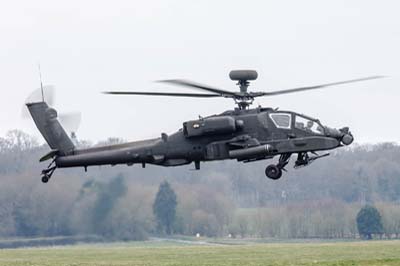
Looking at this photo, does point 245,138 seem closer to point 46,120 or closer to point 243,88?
point 243,88

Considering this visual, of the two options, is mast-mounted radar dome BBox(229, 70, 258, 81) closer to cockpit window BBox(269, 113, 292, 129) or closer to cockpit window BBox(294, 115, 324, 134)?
cockpit window BBox(269, 113, 292, 129)

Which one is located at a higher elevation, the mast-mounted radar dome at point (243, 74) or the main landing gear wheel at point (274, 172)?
the mast-mounted radar dome at point (243, 74)

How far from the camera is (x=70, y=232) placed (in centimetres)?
6091

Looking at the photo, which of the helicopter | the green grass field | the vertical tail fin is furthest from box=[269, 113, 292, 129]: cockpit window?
the vertical tail fin

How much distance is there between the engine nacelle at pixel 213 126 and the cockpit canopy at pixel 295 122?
107cm

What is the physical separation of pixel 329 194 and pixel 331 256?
29988 millimetres

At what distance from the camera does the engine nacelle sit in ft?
130

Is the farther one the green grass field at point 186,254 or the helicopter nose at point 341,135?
the green grass field at point 186,254

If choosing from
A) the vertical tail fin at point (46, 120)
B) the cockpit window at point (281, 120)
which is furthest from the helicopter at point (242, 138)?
the vertical tail fin at point (46, 120)

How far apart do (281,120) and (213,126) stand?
2021 mm

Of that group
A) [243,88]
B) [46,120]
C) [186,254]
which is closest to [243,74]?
[243,88]

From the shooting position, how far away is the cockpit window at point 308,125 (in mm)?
39688

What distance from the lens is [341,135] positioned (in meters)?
39.7

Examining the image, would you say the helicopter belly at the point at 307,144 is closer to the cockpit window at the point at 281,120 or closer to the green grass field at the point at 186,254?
the cockpit window at the point at 281,120
